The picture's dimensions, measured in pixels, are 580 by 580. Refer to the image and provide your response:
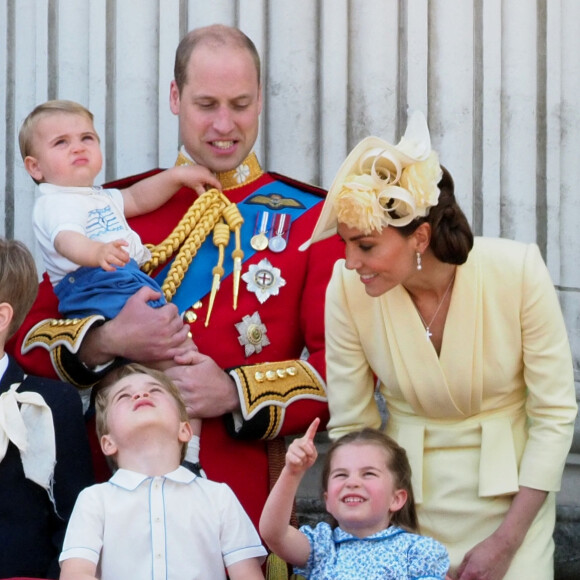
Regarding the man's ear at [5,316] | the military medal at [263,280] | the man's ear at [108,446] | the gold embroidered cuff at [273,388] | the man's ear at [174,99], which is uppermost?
the man's ear at [174,99]

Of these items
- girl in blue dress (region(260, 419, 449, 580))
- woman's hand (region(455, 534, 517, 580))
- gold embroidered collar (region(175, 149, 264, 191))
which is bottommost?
woman's hand (region(455, 534, 517, 580))

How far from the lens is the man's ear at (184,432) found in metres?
4.67

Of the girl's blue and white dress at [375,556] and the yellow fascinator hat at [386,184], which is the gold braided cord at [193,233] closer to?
the yellow fascinator hat at [386,184]

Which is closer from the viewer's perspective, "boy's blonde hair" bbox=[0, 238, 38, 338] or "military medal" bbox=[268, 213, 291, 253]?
"boy's blonde hair" bbox=[0, 238, 38, 338]

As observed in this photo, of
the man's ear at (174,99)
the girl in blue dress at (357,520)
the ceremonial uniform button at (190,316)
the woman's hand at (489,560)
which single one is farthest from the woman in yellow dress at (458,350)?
the man's ear at (174,99)

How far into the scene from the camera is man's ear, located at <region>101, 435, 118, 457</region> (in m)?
4.65

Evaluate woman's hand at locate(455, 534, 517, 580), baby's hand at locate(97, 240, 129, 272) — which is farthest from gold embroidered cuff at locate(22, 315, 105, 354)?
woman's hand at locate(455, 534, 517, 580)

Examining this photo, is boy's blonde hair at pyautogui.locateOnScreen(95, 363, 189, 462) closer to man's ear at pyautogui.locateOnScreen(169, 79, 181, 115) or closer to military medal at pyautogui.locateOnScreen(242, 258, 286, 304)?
Answer: military medal at pyautogui.locateOnScreen(242, 258, 286, 304)

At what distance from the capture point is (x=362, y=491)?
14.8 ft

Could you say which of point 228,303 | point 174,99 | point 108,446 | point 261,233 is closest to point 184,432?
point 108,446

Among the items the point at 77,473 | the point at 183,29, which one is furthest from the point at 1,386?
the point at 183,29

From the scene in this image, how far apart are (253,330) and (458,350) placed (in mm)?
695

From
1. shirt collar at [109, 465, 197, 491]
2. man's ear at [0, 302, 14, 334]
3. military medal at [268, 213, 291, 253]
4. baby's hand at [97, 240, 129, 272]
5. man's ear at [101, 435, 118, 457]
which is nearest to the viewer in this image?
shirt collar at [109, 465, 197, 491]

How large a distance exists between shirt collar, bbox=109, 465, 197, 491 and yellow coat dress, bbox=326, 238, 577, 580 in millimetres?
593
